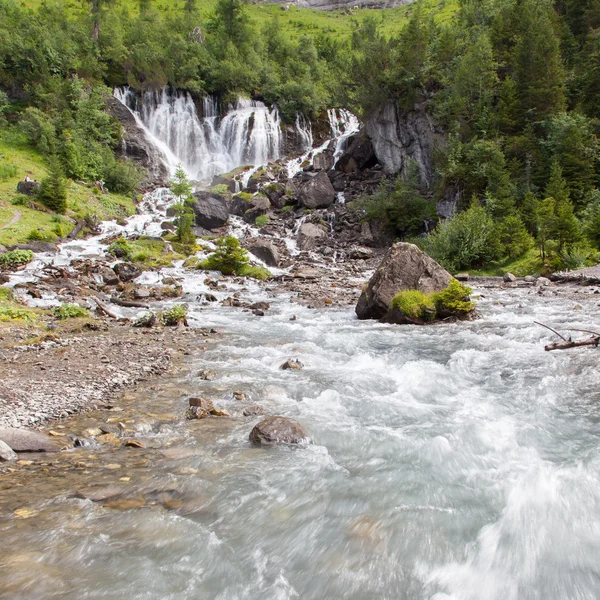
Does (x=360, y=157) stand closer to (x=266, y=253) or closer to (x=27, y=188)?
(x=266, y=253)

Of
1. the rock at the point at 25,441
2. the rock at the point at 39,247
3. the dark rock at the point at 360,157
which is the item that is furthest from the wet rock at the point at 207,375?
the dark rock at the point at 360,157

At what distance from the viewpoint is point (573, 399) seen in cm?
804

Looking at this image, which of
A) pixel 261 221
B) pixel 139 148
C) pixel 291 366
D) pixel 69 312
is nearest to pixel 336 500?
pixel 291 366

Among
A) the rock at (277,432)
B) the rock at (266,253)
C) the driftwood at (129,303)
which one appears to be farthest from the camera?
the rock at (266,253)

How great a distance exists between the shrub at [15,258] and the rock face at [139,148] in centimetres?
2762

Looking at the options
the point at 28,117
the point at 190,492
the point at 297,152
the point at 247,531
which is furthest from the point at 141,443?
the point at 297,152

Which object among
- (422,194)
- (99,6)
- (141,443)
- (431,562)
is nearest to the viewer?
(431,562)

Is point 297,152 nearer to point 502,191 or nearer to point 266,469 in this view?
point 502,191

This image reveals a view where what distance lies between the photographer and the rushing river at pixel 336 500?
397 cm

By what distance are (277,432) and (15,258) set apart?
20.5 m

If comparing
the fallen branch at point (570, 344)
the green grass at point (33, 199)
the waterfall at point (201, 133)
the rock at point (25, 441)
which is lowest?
the fallen branch at point (570, 344)

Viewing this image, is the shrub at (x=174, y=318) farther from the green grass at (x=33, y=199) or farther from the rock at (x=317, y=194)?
the rock at (x=317, y=194)

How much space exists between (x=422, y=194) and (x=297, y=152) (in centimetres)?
2203

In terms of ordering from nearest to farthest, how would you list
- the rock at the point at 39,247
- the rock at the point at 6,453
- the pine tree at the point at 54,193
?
1. the rock at the point at 6,453
2. the rock at the point at 39,247
3. the pine tree at the point at 54,193
